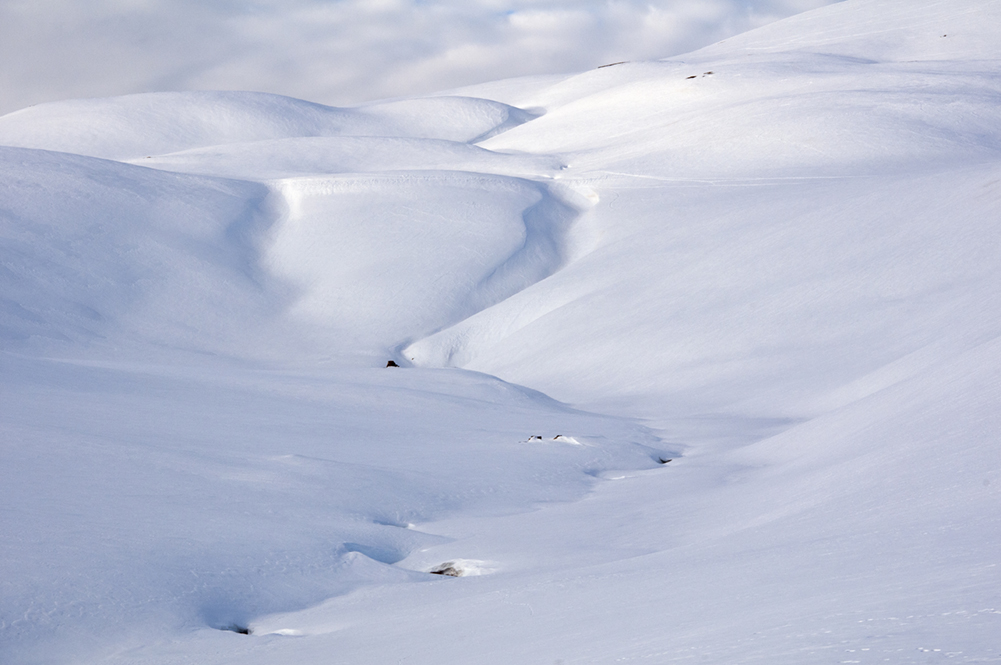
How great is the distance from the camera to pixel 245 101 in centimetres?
3070

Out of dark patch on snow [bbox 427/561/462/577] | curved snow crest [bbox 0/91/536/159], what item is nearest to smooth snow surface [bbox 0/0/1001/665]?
dark patch on snow [bbox 427/561/462/577]

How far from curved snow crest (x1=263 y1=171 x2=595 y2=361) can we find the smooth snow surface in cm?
7

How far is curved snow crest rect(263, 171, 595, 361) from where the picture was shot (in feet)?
47.0

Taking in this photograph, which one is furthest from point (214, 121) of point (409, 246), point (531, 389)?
point (531, 389)

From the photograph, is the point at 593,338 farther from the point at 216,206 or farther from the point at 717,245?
the point at 216,206

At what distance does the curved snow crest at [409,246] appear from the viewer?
14328 millimetres

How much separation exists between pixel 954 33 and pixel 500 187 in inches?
722

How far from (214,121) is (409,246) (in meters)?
16.5

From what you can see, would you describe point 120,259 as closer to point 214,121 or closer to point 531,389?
point 531,389

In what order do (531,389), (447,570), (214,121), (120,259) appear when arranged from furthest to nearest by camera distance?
(214,121)
(120,259)
(531,389)
(447,570)

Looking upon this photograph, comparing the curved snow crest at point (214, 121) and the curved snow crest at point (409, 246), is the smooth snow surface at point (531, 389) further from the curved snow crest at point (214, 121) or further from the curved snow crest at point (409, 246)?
the curved snow crest at point (214, 121)

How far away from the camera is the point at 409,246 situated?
50.6 feet

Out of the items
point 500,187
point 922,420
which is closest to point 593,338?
point 500,187

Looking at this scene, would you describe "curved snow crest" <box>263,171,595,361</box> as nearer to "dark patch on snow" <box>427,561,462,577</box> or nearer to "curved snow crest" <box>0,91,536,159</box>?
"dark patch on snow" <box>427,561,462,577</box>
